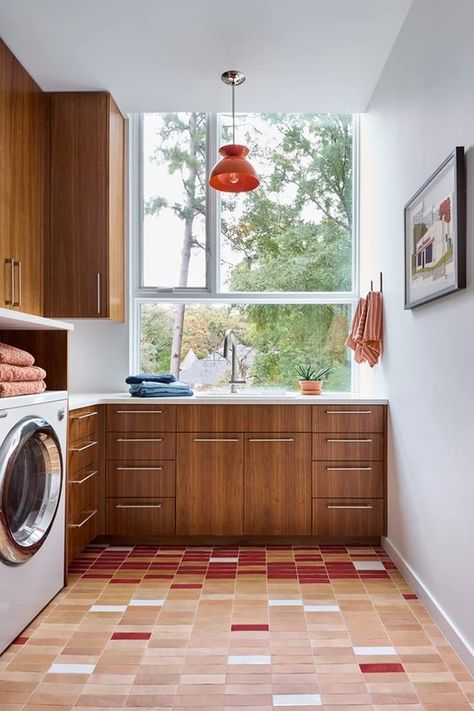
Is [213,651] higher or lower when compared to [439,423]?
lower

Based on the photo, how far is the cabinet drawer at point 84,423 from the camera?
2775 mm

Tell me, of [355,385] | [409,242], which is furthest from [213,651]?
[355,385]

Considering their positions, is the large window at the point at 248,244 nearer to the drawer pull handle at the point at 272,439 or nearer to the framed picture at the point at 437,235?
the drawer pull handle at the point at 272,439

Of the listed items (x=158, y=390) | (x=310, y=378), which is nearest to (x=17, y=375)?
(x=158, y=390)

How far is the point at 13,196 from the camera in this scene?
9.89 feet

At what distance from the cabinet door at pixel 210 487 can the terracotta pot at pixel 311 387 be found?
58cm

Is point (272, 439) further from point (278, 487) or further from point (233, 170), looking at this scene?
point (233, 170)

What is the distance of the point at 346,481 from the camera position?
3.20m

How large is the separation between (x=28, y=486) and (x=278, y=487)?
4.67ft

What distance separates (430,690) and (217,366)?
7.78 ft

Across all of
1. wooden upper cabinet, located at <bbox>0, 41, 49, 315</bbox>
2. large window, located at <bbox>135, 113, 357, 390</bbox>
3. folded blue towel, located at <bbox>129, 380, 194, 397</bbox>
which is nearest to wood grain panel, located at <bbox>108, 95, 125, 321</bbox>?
large window, located at <bbox>135, 113, 357, 390</bbox>

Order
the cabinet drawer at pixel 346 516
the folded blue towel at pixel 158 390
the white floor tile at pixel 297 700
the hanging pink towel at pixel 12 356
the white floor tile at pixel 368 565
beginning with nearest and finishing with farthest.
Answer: the white floor tile at pixel 297 700
the hanging pink towel at pixel 12 356
the white floor tile at pixel 368 565
the cabinet drawer at pixel 346 516
the folded blue towel at pixel 158 390

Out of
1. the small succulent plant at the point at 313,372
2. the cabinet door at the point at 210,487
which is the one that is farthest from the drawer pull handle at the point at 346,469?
the small succulent plant at the point at 313,372

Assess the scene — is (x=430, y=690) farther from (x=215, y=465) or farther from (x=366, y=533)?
(x=215, y=465)
